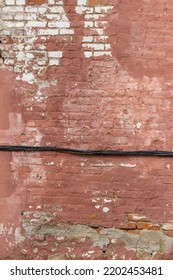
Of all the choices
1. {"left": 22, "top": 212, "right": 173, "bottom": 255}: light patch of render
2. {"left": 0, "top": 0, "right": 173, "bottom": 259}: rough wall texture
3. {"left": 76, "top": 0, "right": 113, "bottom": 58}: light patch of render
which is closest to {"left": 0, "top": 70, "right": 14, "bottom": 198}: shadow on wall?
{"left": 0, "top": 0, "right": 173, "bottom": 259}: rough wall texture

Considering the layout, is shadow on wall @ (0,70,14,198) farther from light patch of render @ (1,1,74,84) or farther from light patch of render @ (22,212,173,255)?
light patch of render @ (22,212,173,255)

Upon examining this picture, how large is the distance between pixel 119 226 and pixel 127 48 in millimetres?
1430

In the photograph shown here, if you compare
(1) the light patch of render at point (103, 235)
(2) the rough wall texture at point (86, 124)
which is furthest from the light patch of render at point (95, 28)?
(1) the light patch of render at point (103, 235)

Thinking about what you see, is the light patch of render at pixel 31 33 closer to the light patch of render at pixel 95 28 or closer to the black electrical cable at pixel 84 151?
the light patch of render at pixel 95 28

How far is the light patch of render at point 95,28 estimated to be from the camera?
3562 mm

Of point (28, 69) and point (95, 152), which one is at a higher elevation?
point (28, 69)

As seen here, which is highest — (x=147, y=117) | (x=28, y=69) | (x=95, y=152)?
(x=28, y=69)

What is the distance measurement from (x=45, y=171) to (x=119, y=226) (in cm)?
75

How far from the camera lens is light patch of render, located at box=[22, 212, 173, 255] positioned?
3695 mm

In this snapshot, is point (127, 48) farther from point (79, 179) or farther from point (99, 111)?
point (79, 179)

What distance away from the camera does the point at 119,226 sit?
3699 mm

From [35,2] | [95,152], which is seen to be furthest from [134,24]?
[95,152]

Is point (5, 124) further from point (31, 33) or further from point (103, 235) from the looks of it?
point (103, 235)

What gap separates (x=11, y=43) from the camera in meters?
3.64
